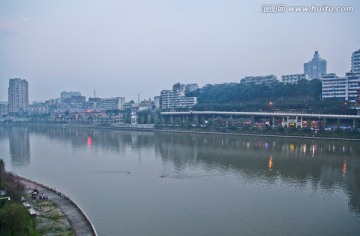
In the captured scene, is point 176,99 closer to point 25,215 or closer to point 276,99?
point 276,99

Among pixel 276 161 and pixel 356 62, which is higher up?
pixel 356 62

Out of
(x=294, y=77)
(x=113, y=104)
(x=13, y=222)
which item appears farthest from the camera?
(x=113, y=104)

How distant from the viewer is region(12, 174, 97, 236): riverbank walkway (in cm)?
634

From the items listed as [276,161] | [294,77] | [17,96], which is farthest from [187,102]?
[17,96]

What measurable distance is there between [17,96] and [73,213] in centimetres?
7393

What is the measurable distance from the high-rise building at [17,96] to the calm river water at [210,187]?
6002cm

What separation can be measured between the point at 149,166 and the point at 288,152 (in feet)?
24.9

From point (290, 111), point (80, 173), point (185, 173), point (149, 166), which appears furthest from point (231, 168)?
point (290, 111)

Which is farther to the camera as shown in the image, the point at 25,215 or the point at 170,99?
the point at 170,99

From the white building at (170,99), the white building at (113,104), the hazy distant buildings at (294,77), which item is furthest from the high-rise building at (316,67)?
the white building at (113,104)

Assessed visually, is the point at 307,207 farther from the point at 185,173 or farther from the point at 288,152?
the point at 288,152

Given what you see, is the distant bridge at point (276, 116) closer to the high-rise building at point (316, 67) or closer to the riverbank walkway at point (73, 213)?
the riverbank walkway at point (73, 213)

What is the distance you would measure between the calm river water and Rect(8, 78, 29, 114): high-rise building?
60.0m

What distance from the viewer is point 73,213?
727 centimetres
